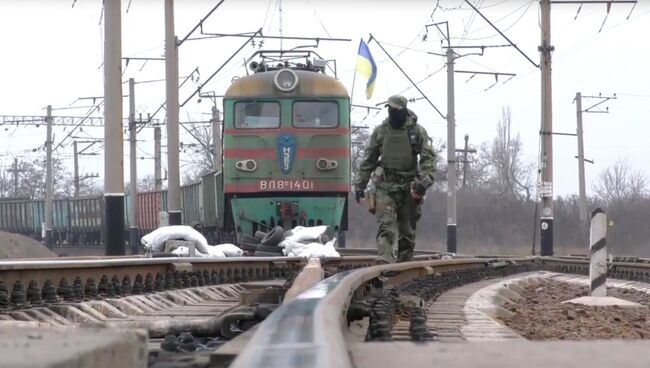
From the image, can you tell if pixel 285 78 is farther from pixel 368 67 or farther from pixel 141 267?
pixel 368 67

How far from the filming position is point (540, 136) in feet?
89.5

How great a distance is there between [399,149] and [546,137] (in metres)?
17.8

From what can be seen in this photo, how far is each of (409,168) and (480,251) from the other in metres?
48.6

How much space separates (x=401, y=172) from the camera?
10.1m

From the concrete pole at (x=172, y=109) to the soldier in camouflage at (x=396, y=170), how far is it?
14.3 metres

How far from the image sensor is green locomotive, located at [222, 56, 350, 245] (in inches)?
735

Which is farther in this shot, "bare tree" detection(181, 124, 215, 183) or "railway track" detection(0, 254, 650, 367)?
"bare tree" detection(181, 124, 215, 183)

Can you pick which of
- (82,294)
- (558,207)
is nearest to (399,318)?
(82,294)

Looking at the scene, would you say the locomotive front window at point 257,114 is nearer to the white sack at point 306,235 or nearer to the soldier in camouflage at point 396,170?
the white sack at point 306,235

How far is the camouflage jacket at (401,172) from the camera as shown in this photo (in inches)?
385

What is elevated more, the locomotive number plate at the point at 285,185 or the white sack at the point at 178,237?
the locomotive number plate at the point at 285,185

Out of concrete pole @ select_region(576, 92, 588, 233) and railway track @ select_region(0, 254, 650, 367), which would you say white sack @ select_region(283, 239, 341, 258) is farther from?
concrete pole @ select_region(576, 92, 588, 233)

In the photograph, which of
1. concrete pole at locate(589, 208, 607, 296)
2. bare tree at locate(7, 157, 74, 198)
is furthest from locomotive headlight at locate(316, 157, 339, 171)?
bare tree at locate(7, 157, 74, 198)

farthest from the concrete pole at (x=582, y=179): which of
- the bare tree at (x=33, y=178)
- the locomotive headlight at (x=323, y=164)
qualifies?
the bare tree at (x=33, y=178)
